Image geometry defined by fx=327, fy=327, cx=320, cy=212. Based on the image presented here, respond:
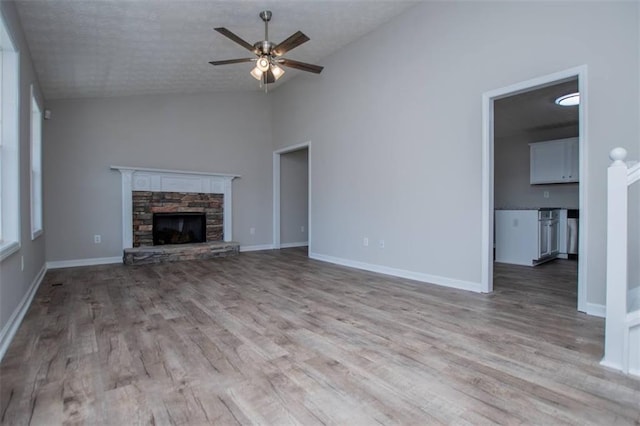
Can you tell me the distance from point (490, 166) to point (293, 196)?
180 inches

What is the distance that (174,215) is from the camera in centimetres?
579

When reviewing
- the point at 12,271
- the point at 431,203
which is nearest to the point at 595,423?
the point at 431,203

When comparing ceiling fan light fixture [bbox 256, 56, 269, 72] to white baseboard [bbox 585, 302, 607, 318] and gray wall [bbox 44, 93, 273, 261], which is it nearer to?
gray wall [bbox 44, 93, 273, 261]

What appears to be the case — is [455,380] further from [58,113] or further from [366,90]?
[58,113]

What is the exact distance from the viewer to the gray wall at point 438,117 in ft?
8.44

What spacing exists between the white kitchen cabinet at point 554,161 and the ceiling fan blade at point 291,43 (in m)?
5.33

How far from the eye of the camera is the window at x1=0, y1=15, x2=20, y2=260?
2488 millimetres

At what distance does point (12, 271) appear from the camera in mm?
2441

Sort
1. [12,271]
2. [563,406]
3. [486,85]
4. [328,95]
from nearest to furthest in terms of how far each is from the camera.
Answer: [563,406]
[12,271]
[486,85]
[328,95]

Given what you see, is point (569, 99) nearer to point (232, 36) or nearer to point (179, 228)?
point (232, 36)

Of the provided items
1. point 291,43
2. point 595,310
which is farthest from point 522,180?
point 291,43

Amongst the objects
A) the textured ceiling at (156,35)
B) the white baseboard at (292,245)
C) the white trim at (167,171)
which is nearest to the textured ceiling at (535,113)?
the textured ceiling at (156,35)

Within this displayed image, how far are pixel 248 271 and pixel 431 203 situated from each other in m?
2.56

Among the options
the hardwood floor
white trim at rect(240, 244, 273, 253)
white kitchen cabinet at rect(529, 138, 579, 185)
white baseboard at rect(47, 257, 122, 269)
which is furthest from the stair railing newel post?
white baseboard at rect(47, 257, 122, 269)
